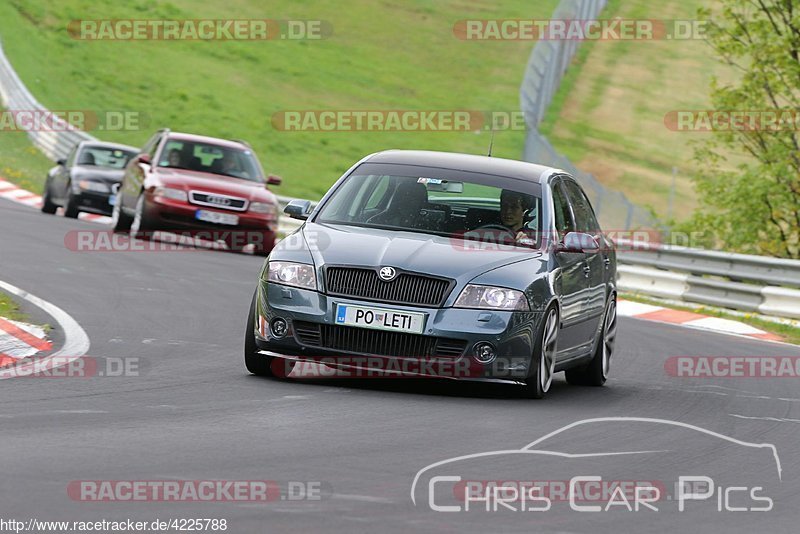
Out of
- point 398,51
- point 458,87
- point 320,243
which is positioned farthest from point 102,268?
point 398,51

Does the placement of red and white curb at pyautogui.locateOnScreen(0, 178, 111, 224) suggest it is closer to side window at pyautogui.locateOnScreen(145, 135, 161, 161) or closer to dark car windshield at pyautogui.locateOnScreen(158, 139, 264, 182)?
side window at pyautogui.locateOnScreen(145, 135, 161, 161)

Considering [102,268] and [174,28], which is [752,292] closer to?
[102,268]

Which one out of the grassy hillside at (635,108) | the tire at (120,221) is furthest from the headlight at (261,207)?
the grassy hillside at (635,108)

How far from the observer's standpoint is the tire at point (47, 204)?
27188mm

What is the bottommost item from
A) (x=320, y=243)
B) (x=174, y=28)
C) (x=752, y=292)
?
(x=752, y=292)

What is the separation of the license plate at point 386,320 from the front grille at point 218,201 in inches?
502

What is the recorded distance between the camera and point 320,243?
9891 millimetres

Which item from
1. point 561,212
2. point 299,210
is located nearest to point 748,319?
point 561,212

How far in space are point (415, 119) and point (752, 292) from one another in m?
34.4

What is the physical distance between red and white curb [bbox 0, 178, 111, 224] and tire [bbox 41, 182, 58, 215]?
3.15ft

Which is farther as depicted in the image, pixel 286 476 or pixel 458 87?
pixel 458 87

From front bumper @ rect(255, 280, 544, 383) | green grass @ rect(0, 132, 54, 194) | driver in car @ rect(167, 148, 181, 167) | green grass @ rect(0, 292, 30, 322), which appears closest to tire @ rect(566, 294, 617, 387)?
front bumper @ rect(255, 280, 544, 383)

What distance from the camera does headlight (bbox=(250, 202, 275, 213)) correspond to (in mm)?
22219

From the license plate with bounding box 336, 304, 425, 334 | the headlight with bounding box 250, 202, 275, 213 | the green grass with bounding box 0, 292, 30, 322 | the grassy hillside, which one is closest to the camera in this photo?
the license plate with bounding box 336, 304, 425, 334
